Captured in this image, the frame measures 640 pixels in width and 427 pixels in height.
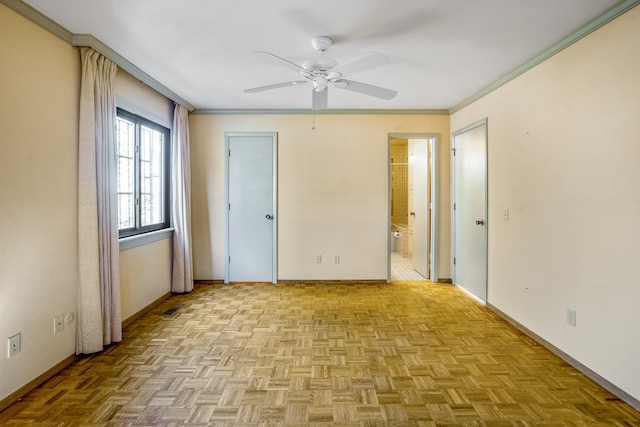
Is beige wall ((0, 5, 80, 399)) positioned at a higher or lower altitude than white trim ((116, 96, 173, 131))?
lower

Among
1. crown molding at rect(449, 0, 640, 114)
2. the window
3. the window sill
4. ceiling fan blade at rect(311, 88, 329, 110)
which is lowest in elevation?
the window sill

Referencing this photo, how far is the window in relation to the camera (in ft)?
11.1

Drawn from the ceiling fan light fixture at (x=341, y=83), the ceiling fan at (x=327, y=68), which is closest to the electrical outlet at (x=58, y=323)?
the ceiling fan at (x=327, y=68)

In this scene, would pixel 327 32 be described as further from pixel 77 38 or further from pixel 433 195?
pixel 433 195

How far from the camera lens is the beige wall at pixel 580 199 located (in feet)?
6.75

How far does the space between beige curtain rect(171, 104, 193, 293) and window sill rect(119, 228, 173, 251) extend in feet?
0.52

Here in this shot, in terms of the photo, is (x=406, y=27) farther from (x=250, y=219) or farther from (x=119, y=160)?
(x=250, y=219)

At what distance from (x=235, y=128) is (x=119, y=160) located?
1.77 meters

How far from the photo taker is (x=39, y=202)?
226 cm

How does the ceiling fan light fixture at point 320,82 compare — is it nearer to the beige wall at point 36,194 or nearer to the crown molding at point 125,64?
the crown molding at point 125,64

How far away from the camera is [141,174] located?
3709mm

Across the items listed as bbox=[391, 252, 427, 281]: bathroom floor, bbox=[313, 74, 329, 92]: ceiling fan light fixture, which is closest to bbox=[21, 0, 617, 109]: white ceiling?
bbox=[313, 74, 329, 92]: ceiling fan light fixture

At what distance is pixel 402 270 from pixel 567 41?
3.94 metres

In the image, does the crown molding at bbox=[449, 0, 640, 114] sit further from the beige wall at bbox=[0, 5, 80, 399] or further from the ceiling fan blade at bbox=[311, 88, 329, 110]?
the beige wall at bbox=[0, 5, 80, 399]
